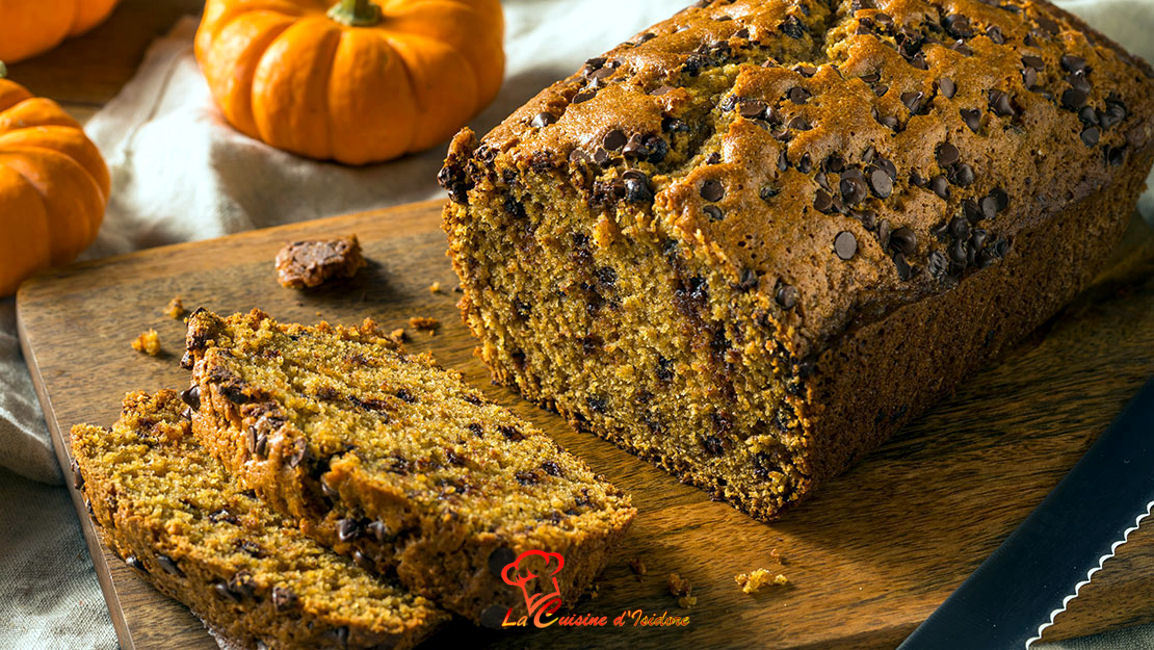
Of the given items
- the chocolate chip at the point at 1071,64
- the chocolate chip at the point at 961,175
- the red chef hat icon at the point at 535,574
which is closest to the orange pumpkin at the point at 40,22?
the red chef hat icon at the point at 535,574

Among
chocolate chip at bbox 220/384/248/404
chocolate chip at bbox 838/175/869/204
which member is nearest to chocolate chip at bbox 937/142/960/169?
chocolate chip at bbox 838/175/869/204

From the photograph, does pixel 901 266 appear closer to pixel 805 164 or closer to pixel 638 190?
pixel 805 164

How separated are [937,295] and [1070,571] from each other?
791mm

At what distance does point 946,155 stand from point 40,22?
4014 mm

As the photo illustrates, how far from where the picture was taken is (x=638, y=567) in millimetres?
2939

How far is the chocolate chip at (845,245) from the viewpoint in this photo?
9.20 feet

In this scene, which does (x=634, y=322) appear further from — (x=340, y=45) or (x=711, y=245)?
(x=340, y=45)

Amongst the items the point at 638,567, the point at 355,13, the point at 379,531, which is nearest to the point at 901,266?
the point at 638,567

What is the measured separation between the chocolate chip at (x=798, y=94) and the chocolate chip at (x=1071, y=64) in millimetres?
1048

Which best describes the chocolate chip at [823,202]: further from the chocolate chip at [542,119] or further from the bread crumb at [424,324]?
the bread crumb at [424,324]

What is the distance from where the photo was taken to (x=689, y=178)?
109 inches

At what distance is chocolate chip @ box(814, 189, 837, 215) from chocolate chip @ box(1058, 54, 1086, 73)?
123 centimetres

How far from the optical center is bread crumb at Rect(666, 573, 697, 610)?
9.32ft

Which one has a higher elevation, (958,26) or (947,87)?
(958,26)
